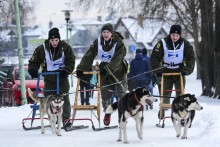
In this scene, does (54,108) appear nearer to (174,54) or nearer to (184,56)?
(174,54)

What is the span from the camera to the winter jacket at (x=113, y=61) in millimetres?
9664

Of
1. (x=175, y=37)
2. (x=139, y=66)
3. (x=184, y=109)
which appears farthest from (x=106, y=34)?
(x=139, y=66)

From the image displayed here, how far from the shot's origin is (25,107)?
49.6ft

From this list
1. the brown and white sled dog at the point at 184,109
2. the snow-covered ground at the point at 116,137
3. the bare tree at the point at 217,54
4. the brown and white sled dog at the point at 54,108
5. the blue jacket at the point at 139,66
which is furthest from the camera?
the bare tree at the point at 217,54

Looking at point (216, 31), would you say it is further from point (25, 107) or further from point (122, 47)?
point (122, 47)

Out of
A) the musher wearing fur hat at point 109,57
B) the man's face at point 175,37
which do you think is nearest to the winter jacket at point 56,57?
the musher wearing fur hat at point 109,57

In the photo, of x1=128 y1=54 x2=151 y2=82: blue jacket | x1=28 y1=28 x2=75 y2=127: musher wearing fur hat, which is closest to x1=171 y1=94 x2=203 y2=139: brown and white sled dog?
x1=28 y1=28 x2=75 y2=127: musher wearing fur hat

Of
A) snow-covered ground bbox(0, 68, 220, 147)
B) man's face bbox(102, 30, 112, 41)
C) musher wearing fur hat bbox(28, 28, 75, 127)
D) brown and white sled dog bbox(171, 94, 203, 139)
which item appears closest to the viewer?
snow-covered ground bbox(0, 68, 220, 147)

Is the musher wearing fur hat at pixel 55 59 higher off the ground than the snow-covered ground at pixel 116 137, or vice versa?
the musher wearing fur hat at pixel 55 59

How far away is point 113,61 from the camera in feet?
31.7

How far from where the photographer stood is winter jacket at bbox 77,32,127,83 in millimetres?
9664

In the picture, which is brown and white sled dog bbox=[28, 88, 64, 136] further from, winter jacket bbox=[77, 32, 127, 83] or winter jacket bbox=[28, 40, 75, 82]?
winter jacket bbox=[77, 32, 127, 83]

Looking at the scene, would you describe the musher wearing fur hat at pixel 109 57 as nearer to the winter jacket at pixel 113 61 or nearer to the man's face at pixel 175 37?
the winter jacket at pixel 113 61

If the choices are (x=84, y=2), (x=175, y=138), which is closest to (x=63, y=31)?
(x=84, y=2)
